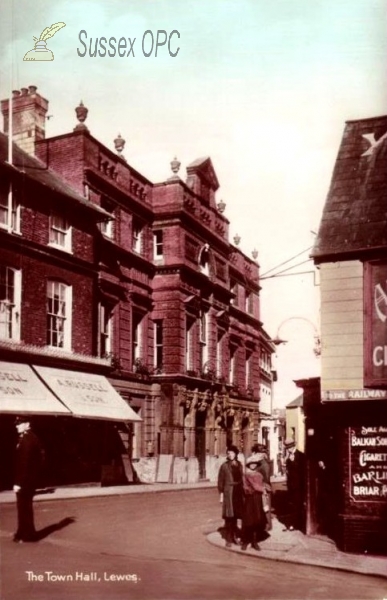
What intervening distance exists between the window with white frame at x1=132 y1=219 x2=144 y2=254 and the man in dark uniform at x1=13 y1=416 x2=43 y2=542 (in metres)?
16.7

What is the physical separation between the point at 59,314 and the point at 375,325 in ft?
39.6

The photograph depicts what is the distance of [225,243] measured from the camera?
3344cm

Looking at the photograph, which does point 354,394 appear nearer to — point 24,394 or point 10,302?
point 24,394

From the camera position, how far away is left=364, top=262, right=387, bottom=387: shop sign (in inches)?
436

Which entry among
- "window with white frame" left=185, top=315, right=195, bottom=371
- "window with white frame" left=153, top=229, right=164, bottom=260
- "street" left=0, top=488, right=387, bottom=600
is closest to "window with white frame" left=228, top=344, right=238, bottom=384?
"window with white frame" left=185, top=315, right=195, bottom=371

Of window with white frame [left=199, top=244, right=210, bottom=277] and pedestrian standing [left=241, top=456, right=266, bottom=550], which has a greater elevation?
window with white frame [left=199, top=244, right=210, bottom=277]

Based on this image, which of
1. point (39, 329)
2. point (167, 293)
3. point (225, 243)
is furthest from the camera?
point (225, 243)

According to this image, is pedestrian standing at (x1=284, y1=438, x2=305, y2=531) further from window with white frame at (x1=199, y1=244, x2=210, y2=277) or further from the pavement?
window with white frame at (x1=199, y1=244, x2=210, y2=277)

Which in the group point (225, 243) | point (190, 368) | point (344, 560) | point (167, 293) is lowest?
point (344, 560)

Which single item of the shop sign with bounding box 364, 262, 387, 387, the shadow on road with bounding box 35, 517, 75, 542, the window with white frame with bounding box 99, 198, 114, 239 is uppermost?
the window with white frame with bounding box 99, 198, 114, 239

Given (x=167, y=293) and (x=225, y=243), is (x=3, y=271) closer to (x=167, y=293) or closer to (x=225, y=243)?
(x=167, y=293)

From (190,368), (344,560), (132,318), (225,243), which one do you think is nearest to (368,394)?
(344,560)

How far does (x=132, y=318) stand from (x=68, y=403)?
26.9 feet

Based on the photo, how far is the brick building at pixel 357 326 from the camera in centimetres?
1119
